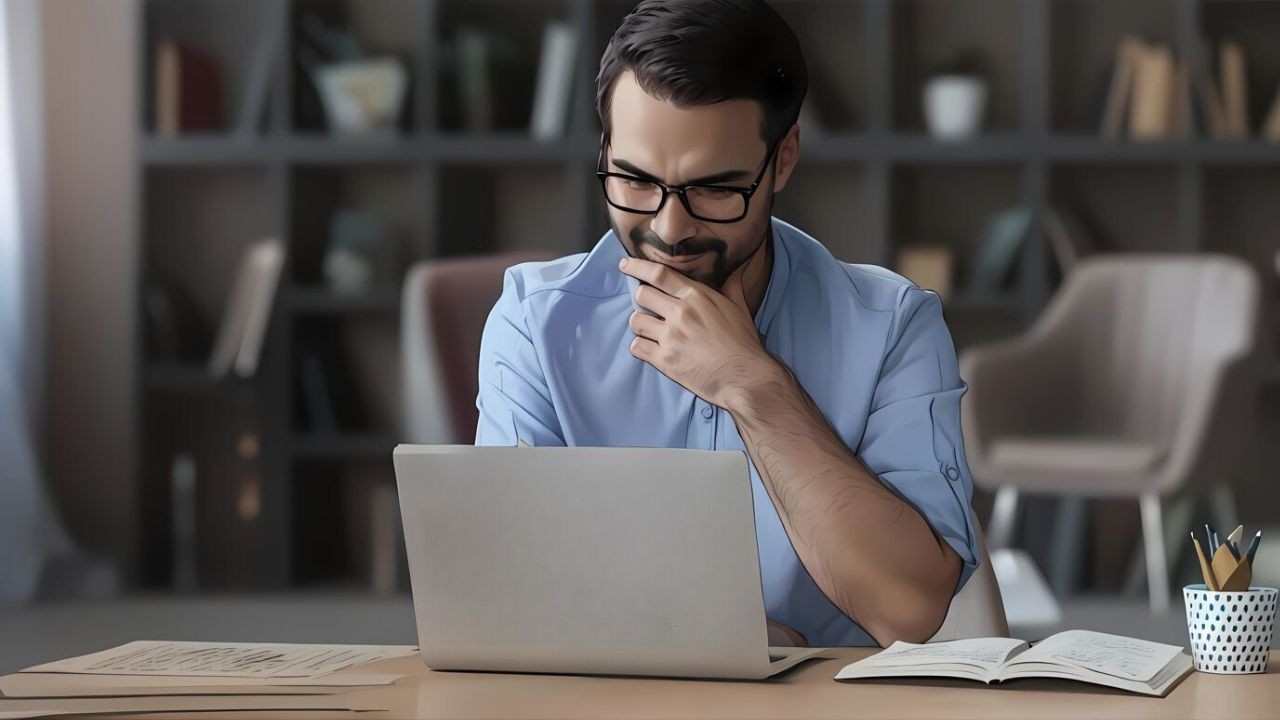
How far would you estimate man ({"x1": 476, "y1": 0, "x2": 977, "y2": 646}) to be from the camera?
1.29 meters

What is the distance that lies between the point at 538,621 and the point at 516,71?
340cm

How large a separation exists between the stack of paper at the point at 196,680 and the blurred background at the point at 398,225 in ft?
9.28

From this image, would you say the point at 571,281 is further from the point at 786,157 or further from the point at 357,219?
the point at 357,219

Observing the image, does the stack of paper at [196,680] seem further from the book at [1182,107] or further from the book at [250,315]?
the book at [1182,107]

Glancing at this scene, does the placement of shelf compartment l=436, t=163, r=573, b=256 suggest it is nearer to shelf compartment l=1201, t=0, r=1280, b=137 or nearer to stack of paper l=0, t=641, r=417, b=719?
shelf compartment l=1201, t=0, r=1280, b=137

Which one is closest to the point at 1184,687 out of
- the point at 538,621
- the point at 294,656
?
the point at 538,621

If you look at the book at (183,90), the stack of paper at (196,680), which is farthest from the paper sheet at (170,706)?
the book at (183,90)

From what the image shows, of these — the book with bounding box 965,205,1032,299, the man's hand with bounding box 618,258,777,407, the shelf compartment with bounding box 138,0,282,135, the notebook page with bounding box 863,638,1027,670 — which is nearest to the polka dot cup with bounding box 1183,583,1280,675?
the notebook page with bounding box 863,638,1027,670

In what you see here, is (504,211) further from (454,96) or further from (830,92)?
(830,92)

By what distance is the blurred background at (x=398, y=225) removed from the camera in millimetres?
4082

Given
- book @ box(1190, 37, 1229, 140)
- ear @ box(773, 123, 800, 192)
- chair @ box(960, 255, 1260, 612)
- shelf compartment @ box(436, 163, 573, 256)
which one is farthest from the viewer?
shelf compartment @ box(436, 163, 573, 256)

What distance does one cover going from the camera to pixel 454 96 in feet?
14.2

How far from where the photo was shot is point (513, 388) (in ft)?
4.98

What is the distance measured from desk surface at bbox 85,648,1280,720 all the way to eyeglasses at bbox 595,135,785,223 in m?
0.47
